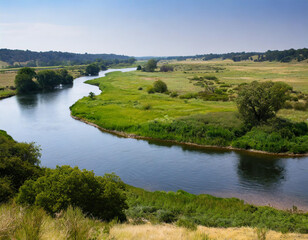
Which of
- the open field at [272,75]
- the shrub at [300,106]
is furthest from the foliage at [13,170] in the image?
the open field at [272,75]

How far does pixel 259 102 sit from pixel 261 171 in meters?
11.6

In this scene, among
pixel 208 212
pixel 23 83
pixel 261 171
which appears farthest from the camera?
pixel 23 83

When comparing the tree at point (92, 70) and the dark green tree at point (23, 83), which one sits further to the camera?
the tree at point (92, 70)

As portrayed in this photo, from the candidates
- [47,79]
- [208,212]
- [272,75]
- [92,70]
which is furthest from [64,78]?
[208,212]

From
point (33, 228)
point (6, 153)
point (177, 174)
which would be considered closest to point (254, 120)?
point (177, 174)

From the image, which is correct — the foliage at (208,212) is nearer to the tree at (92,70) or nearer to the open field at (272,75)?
the open field at (272,75)

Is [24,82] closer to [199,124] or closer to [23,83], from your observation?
[23,83]

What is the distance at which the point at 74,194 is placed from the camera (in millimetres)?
12781

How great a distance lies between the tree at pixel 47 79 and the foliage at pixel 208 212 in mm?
78624

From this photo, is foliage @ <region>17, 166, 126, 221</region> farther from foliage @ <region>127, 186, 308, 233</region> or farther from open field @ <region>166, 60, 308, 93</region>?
open field @ <region>166, 60, 308, 93</region>

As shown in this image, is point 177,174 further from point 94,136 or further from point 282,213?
point 94,136

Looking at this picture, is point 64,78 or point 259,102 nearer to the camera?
point 259,102

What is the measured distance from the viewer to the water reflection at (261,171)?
77.7ft

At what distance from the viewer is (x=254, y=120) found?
1405 inches
